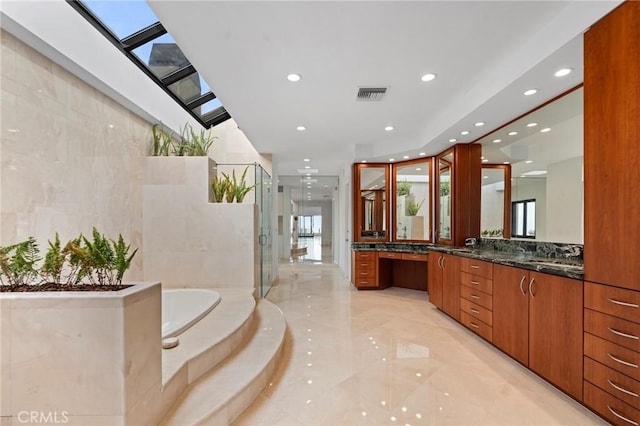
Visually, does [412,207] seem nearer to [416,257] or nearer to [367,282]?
[416,257]

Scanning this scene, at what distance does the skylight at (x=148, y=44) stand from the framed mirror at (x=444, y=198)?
3755 mm

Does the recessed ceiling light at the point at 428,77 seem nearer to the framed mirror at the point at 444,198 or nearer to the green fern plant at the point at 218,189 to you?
the framed mirror at the point at 444,198

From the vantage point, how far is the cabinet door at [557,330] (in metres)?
1.91

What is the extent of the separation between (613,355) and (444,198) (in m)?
3.29

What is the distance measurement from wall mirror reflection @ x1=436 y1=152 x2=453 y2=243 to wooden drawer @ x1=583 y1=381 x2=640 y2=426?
279 centimetres

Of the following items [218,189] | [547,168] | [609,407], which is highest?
[547,168]

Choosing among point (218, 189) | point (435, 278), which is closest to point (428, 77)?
point (435, 278)

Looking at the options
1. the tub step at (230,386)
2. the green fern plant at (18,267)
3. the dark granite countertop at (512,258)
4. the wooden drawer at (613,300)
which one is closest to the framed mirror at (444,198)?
the dark granite countertop at (512,258)

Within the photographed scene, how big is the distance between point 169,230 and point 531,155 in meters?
4.64

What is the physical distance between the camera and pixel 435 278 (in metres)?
4.11

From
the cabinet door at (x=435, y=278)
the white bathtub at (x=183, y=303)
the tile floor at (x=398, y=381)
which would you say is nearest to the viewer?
the tile floor at (x=398, y=381)

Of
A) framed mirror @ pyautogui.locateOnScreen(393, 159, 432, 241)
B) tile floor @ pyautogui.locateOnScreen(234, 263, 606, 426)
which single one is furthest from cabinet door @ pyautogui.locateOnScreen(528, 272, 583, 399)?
framed mirror @ pyautogui.locateOnScreen(393, 159, 432, 241)

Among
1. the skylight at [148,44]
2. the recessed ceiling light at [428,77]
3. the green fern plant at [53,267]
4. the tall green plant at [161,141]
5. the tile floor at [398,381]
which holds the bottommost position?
the tile floor at [398,381]

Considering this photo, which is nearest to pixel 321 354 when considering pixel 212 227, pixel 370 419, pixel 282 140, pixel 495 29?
pixel 370 419
